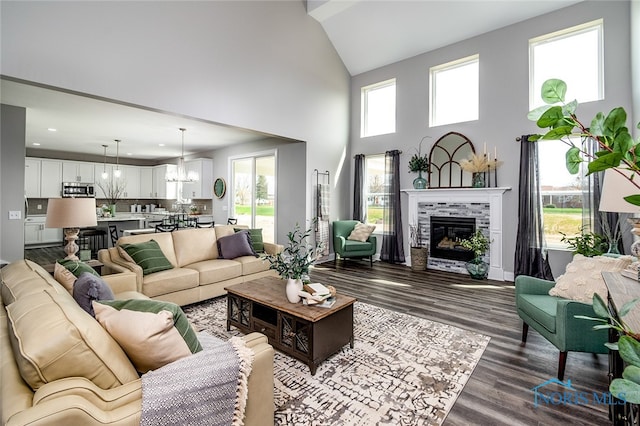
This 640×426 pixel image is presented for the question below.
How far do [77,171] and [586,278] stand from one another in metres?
11.2

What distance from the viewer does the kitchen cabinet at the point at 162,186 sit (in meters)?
9.12

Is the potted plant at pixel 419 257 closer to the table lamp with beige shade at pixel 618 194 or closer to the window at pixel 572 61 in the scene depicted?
the window at pixel 572 61

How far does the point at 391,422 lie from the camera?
5.96 feet

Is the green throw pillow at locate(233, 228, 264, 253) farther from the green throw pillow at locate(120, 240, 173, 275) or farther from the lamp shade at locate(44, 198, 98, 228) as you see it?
the lamp shade at locate(44, 198, 98, 228)

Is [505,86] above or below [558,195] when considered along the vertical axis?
above

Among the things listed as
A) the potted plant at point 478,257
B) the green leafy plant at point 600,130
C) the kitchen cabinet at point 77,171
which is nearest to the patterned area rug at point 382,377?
the green leafy plant at point 600,130

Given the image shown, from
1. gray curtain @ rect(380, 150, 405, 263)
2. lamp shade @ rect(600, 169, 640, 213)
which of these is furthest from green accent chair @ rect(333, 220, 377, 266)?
lamp shade @ rect(600, 169, 640, 213)

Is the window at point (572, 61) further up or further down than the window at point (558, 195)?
further up

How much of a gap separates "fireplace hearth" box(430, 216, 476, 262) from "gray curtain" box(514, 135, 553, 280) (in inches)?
30.9

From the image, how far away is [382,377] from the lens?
2258 mm

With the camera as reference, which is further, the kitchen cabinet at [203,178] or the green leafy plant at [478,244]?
the kitchen cabinet at [203,178]

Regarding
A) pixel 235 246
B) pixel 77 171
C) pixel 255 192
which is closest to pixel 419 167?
pixel 255 192

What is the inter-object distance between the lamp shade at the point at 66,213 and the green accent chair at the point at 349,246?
4.12 metres

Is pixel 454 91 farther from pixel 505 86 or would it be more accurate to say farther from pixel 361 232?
pixel 361 232
